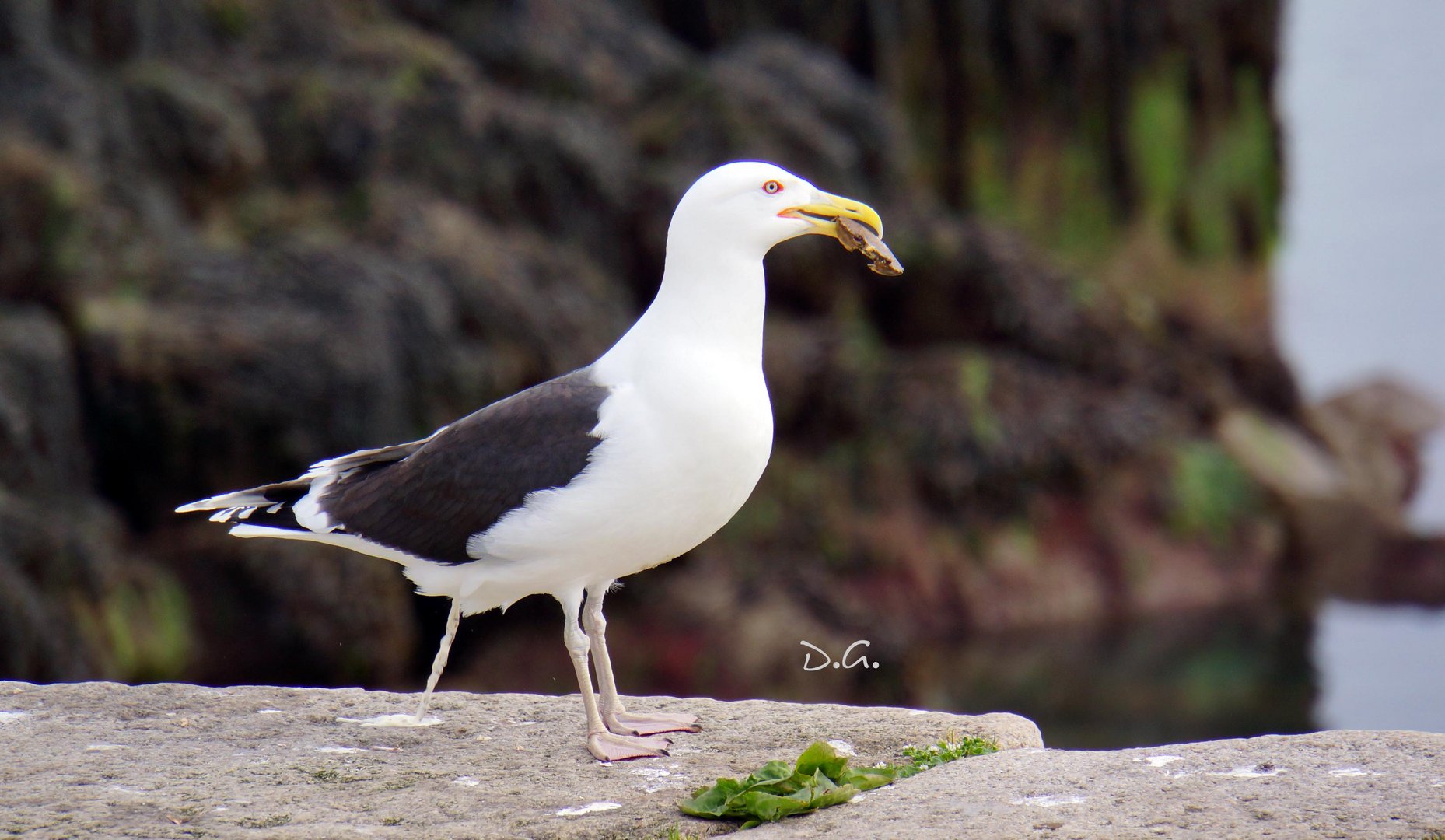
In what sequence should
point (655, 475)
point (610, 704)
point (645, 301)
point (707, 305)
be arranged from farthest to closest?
point (645, 301) < point (610, 704) < point (707, 305) < point (655, 475)

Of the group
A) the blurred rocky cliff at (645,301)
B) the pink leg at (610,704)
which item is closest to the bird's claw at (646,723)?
the pink leg at (610,704)

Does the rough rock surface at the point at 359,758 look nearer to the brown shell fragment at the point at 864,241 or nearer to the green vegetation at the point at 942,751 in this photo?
the green vegetation at the point at 942,751

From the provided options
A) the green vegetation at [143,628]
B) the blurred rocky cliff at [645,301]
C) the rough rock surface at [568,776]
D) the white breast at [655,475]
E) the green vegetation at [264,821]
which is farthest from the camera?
the blurred rocky cliff at [645,301]

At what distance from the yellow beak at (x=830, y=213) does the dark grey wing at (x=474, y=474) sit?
905 mm

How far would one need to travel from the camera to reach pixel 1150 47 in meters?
18.7

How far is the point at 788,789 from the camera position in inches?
177

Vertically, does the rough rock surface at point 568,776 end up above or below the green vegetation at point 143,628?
below

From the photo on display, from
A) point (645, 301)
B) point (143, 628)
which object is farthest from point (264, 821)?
point (645, 301)

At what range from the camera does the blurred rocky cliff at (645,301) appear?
30.8 feet

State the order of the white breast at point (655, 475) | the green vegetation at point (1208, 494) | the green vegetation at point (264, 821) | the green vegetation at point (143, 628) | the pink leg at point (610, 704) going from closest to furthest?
1. the green vegetation at point (264, 821)
2. the white breast at point (655, 475)
3. the pink leg at point (610, 704)
4. the green vegetation at point (143, 628)
5. the green vegetation at point (1208, 494)

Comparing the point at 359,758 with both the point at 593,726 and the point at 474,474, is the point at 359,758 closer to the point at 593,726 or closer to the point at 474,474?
the point at 593,726

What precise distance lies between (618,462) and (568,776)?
105 cm

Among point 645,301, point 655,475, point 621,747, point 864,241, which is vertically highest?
point 645,301

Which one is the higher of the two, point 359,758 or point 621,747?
point 621,747
